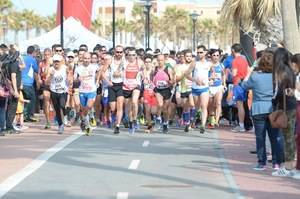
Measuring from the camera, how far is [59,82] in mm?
19188

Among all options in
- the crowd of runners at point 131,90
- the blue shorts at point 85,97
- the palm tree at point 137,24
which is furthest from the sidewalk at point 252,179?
the palm tree at point 137,24

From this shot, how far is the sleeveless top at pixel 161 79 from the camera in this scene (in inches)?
771

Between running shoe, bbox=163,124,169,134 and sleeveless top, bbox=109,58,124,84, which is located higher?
sleeveless top, bbox=109,58,124,84

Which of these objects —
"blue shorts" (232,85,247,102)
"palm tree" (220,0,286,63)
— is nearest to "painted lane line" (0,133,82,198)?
"blue shorts" (232,85,247,102)

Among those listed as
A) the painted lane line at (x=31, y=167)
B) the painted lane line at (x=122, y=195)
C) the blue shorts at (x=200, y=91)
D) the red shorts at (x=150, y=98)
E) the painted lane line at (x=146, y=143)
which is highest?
the blue shorts at (x=200, y=91)

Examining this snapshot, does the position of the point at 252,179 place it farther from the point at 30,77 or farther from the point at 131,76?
the point at 30,77

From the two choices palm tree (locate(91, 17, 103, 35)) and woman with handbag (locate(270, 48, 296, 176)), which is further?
palm tree (locate(91, 17, 103, 35))

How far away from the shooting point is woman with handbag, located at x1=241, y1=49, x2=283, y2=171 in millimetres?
12797

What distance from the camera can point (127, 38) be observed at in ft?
468

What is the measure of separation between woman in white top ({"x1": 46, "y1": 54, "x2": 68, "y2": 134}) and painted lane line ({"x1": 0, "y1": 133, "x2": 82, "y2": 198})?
1.43 metres

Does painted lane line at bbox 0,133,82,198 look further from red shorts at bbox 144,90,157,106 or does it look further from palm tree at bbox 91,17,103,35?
palm tree at bbox 91,17,103,35

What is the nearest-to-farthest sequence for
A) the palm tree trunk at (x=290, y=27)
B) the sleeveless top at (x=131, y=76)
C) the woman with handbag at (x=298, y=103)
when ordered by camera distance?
the woman with handbag at (x=298, y=103)
the palm tree trunk at (x=290, y=27)
the sleeveless top at (x=131, y=76)

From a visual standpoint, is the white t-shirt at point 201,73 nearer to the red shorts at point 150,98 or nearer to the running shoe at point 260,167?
the red shorts at point 150,98

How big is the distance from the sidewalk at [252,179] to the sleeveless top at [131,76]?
3.44 metres
